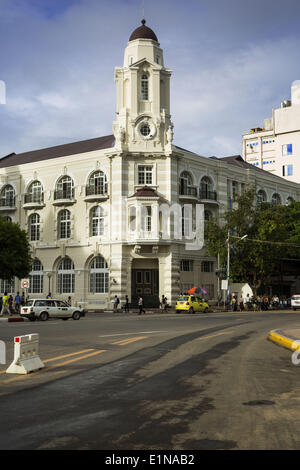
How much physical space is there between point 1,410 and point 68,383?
7.90ft

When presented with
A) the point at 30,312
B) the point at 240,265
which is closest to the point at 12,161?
the point at 240,265

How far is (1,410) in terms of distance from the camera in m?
7.55

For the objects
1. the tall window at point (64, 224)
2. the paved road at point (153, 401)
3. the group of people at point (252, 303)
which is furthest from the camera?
the tall window at point (64, 224)

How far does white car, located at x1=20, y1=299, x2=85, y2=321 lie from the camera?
34.0 meters

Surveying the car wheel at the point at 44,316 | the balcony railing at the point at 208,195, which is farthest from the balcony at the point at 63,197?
the car wheel at the point at 44,316

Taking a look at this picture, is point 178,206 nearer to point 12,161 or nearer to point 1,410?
point 12,161

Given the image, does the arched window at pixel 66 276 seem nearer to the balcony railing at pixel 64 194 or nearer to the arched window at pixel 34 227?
the arched window at pixel 34 227

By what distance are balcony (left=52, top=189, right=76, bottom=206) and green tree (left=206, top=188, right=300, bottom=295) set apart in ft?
46.0

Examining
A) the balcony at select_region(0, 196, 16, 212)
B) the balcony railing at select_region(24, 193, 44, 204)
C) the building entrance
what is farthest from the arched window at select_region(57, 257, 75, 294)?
the balcony at select_region(0, 196, 16, 212)

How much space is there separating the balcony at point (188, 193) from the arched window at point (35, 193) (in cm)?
1505

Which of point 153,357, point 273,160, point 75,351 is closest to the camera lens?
point 153,357

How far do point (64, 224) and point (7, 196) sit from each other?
9119 mm

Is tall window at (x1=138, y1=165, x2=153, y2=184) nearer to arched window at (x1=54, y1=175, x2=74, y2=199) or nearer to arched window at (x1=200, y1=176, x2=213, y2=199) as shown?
arched window at (x1=200, y1=176, x2=213, y2=199)

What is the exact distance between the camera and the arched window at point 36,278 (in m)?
57.6
